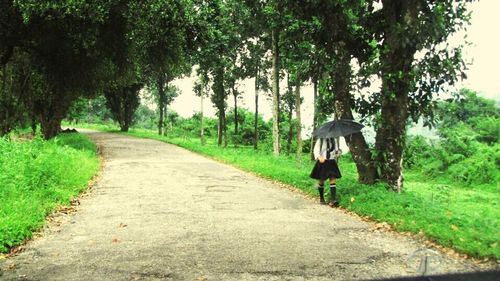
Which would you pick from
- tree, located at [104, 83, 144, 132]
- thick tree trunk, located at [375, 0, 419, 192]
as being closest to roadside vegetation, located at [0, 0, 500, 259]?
thick tree trunk, located at [375, 0, 419, 192]

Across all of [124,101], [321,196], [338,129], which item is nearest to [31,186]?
[321,196]

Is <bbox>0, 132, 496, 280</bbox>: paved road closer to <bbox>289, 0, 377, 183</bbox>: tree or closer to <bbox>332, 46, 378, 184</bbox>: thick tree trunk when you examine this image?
<bbox>332, 46, 378, 184</bbox>: thick tree trunk

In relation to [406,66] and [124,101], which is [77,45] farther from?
[124,101]

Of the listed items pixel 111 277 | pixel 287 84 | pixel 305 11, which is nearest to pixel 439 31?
pixel 305 11

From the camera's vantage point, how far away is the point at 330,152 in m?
10.5

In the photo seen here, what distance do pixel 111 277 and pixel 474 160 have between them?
73.6 ft

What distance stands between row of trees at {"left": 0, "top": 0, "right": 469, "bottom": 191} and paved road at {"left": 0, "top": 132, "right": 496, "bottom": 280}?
293 cm

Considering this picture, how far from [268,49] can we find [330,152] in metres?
25.3

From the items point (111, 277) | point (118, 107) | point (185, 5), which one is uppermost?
point (185, 5)

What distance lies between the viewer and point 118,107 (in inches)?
1897

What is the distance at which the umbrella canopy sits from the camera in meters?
10.2

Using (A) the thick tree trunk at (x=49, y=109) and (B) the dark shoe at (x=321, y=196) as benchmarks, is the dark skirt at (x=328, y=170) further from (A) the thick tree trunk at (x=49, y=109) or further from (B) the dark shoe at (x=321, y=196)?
(A) the thick tree trunk at (x=49, y=109)

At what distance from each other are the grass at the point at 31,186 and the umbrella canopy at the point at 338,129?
6280 mm

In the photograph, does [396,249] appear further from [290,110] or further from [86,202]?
[290,110]
